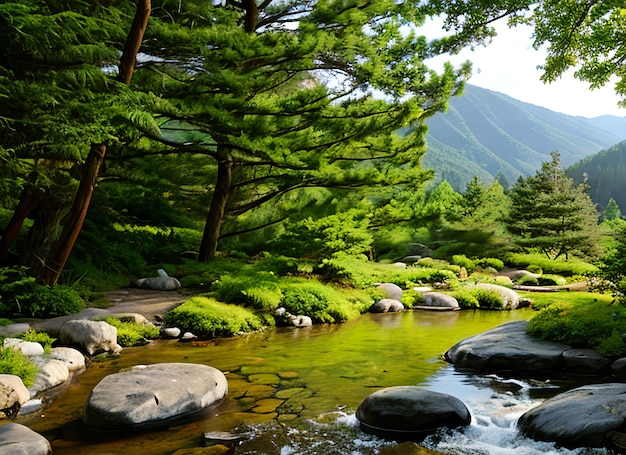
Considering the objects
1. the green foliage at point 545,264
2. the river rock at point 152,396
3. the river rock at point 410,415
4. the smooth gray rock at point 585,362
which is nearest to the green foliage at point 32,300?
the river rock at point 152,396

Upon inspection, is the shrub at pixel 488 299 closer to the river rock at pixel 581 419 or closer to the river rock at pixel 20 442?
the river rock at pixel 581 419

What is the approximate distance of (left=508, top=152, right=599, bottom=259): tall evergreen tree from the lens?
22062 mm

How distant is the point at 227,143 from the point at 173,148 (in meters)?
2.26

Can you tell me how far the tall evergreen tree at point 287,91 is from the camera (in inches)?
380

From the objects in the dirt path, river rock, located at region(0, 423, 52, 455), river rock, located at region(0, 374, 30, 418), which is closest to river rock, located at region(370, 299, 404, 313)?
the dirt path

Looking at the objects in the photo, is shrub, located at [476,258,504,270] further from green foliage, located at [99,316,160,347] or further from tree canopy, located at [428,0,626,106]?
green foliage, located at [99,316,160,347]

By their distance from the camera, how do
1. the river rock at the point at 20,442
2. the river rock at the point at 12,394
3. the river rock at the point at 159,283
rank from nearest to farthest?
the river rock at the point at 20,442 → the river rock at the point at 12,394 → the river rock at the point at 159,283

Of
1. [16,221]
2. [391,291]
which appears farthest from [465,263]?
[16,221]

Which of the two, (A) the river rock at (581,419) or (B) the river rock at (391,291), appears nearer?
(A) the river rock at (581,419)

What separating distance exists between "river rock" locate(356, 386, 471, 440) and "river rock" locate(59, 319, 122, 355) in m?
3.88

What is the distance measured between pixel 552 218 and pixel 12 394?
22832mm

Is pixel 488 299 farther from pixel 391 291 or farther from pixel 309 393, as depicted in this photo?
pixel 309 393

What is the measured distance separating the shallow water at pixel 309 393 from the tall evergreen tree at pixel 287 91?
12.8ft

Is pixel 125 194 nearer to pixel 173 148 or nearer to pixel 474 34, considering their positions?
pixel 173 148
